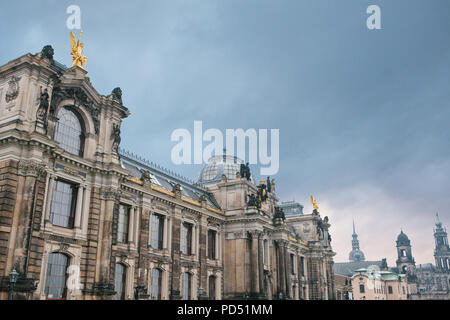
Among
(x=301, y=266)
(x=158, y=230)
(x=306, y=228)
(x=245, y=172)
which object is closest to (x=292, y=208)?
(x=306, y=228)

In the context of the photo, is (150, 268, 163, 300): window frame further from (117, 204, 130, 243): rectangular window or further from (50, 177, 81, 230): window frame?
(50, 177, 81, 230): window frame

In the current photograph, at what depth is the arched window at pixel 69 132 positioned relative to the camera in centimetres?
3253

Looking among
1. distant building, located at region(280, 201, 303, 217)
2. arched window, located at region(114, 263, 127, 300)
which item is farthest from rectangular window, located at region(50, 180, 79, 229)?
distant building, located at region(280, 201, 303, 217)

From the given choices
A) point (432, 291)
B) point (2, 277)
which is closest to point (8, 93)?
point (2, 277)

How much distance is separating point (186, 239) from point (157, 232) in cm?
536

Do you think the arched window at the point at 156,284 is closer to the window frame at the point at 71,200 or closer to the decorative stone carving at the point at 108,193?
the decorative stone carving at the point at 108,193

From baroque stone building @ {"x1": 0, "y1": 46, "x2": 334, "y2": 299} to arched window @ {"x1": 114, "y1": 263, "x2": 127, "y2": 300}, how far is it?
0.09 metres

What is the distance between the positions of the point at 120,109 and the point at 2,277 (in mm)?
17133

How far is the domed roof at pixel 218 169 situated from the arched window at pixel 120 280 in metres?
30.7

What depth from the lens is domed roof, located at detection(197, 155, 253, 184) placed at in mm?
67750

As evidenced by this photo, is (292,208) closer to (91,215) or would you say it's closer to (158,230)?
(158,230)

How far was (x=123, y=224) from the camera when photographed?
126 ft

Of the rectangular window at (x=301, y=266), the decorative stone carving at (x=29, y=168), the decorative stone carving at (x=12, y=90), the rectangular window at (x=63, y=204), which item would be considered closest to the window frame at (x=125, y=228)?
the rectangular window at (x=63, y=204)

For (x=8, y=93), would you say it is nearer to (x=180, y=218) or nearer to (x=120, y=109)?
(x=120, y=109)
